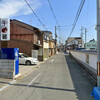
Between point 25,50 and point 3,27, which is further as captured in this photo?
point 25,50

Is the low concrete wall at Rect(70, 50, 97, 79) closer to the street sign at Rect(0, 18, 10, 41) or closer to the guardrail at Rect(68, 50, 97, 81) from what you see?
the guardrail at Rect(68, 50, 97, 81)

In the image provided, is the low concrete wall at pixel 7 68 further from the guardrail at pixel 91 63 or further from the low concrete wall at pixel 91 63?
the low concrete wall at pixel 91 63

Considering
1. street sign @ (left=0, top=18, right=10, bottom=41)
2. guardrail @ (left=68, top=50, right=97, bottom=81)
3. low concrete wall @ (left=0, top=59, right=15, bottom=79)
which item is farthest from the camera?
street sign @ (left=0, top=18, right=10, bottom=41)

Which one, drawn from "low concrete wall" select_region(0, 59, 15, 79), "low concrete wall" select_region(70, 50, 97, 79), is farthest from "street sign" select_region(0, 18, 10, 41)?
"low concrete wall" select_region(70, 50, 97, 79)

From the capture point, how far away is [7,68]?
7.03 meters

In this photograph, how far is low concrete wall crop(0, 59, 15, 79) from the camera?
6.85 m

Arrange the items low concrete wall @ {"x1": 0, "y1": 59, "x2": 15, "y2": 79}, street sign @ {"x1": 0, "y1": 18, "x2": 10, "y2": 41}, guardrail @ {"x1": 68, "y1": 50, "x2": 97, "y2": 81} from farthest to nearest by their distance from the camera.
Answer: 1. street sign @ {"x1": 0, "y1": 18, "x2": 10, "y2": 41}
2. guardrail @ {"x1": 68, "y1": 50, "x2": 97, "y2": 81}
3. low concrete wall @ {"x1": 0, "y1": 59, "x2": 15, "y2": 79}

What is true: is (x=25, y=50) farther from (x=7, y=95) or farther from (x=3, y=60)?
(x=7, y=95)

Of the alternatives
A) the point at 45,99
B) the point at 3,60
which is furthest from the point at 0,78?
the point at 45,99

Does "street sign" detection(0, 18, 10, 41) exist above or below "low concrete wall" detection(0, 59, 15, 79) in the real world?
above

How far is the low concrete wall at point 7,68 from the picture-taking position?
6848 millimetres

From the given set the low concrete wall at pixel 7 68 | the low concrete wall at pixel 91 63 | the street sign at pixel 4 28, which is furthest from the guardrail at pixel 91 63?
the street sign at pixel 4 28

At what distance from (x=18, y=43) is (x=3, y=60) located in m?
9.92

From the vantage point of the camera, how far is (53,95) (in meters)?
4.34
